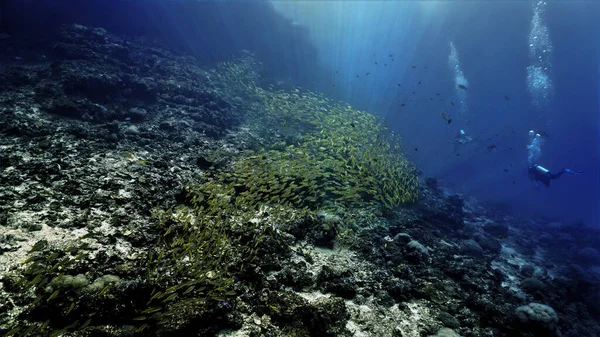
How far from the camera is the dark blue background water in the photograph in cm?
2814

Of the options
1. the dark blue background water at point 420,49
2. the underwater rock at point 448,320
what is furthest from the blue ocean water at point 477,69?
the underwater rock at point 448,320

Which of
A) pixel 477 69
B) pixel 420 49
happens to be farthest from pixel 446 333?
pixel 477 69

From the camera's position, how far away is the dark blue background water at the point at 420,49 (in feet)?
92.3

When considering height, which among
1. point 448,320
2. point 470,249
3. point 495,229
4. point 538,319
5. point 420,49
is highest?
point 420,49

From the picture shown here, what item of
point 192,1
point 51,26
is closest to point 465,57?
point 192,1

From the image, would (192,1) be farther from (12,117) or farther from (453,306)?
(453,306)

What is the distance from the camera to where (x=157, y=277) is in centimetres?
397

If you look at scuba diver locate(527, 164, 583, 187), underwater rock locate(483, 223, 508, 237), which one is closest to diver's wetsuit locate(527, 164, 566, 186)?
scuba diver locate(527, 164, 583, 187)

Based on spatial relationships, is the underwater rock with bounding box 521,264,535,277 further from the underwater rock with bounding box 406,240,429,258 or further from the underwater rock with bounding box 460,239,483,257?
the underwater rock with bounding box 406,240,429,258

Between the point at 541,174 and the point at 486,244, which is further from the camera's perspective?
the point at 541,174

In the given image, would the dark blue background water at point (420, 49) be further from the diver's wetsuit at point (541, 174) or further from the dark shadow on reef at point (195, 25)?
the diver's wetsuit at point (541, 174)

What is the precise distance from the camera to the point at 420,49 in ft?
202

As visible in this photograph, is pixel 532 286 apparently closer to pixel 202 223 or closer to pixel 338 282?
pixel 338 282

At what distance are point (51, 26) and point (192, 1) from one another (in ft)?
46.0
